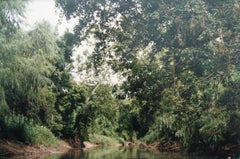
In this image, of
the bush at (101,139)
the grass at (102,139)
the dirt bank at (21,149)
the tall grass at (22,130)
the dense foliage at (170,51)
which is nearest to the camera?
the dense foliage at (170,51)

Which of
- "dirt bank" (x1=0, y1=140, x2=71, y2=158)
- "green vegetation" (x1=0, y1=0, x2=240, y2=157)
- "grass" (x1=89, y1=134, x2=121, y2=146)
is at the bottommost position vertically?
"dirt bank" (x1=0, y1=140, x2=71, y2=158)

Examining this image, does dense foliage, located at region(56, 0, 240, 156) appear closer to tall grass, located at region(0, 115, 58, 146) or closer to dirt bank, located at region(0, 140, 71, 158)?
dirt bank, located at region(0, 140, 71, 158)

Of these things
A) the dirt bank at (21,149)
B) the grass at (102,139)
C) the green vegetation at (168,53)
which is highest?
the green vegetation at (168,53)

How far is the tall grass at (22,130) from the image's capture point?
29734 mm

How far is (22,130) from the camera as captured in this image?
30750 millimetres

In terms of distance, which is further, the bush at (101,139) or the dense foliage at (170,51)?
the bush at (101,139)

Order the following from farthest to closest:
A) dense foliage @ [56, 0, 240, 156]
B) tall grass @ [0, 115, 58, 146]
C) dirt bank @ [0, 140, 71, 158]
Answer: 1. tall grass @ [0, 115, 58, 146]
2. dirt bank @ [0, 140, 71, 158]
3. dense foliage @ [56, 0, 240, 156]

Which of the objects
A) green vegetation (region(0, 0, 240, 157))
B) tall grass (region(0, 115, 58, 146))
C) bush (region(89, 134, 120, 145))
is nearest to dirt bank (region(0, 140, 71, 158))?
tall grass (region(0, 115, 58, 146))

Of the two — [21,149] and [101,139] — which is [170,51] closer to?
[21,149]

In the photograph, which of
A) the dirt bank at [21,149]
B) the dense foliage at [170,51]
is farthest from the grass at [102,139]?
the dense foliage at [170,51]

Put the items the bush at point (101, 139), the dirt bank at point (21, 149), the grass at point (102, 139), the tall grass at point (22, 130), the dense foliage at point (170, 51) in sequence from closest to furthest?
the dense foliage at point (170, 51) < the dirt bank at point (21, 149) < the tall grass at point (22, 130) < the bush at point (101, 139) < the grass at point (102, 139)

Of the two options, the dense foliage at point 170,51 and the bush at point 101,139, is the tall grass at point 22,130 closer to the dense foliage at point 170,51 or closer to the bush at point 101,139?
the bush at point 101,139

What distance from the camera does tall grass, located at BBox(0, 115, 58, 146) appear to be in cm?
2973

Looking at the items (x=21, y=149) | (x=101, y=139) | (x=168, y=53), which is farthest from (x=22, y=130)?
(x=168, y=53)
